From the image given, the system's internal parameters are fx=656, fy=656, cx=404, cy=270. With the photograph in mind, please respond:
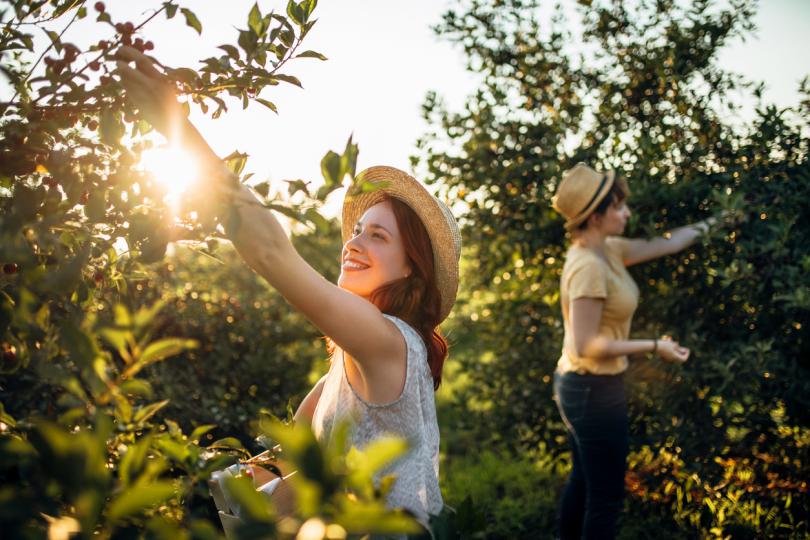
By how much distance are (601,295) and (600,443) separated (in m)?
0.73

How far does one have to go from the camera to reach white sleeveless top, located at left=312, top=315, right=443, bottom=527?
1.65 metres

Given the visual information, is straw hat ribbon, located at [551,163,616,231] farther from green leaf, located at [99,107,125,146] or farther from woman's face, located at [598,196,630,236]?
green leaf, located at [99,107,125,146]

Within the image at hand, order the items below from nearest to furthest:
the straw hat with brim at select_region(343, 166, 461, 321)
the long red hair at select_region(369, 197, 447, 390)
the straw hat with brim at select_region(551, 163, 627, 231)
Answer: the long red hair at select_region(369, 197, 447, 390) < the straw hat with brim at select_region(343, 166, 461, 321) < the straw hat with brim at select_region(551, 163, 627, 231)

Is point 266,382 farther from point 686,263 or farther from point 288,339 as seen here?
point 686,263

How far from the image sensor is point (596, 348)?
10.5 ft

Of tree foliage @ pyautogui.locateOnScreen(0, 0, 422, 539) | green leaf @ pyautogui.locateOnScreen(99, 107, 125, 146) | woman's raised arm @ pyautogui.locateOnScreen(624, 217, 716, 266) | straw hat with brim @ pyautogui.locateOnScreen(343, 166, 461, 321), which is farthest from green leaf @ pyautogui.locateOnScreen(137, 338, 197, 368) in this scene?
woman's raised arm @ pyautogui.locateOnScreen(624, 217, 716, 266)

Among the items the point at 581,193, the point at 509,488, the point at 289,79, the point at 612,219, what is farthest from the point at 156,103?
the point at 509,488

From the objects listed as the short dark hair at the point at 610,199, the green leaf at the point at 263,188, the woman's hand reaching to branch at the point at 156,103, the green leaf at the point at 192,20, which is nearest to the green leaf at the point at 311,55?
the green leaf at the point at 192,20

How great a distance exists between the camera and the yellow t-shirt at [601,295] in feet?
10.6

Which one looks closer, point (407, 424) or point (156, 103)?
point (156, 103)

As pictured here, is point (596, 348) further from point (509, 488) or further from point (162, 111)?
point (162, 111)

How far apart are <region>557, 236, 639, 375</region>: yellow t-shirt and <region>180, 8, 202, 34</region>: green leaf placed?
235cm

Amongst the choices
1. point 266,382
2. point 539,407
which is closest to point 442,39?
point 539,407

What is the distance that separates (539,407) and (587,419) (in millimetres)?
1115
